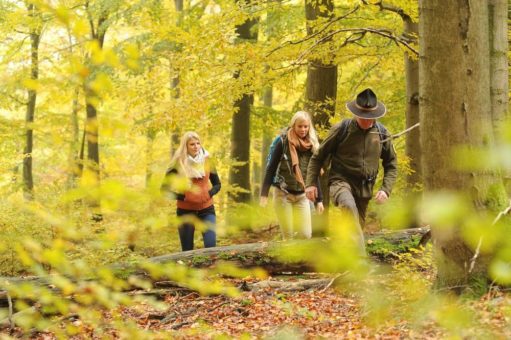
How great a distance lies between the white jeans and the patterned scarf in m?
0.33

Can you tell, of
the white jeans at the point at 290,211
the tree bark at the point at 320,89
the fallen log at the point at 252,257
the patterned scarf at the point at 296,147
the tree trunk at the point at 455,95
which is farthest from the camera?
the tree bark at the point at 320,89

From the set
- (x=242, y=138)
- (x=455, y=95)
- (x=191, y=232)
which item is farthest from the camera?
(x=242, y=138)

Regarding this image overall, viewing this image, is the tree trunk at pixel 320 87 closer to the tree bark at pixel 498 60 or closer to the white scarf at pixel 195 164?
the white scarf at pixel 195 164

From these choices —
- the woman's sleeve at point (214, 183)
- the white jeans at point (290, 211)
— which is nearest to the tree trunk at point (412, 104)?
the white jeans at point (290, 211)

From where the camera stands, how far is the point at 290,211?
7465 mm

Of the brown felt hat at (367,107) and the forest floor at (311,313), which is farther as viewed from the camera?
the brown felt hat at (367,107)

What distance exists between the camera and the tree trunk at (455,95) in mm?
3824

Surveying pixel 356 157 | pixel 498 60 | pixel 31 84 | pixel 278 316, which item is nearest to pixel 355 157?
pixel 356 157

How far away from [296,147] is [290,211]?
876mm

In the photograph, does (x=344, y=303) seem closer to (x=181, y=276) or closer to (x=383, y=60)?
(x=181, y=276)

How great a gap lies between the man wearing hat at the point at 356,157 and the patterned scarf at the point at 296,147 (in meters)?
0.94

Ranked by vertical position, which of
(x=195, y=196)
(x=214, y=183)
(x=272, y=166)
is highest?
(x=272, y=166)

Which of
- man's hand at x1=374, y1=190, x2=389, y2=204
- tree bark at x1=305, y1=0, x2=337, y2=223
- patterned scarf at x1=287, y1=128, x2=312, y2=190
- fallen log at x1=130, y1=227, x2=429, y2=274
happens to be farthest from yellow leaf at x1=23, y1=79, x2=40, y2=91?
tree bark at x1=305, y1=0, x2=337, y2=223

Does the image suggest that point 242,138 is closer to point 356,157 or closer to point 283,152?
point 283,152
